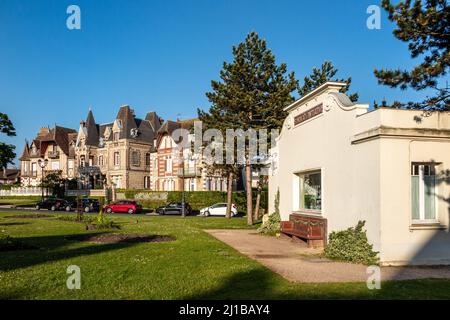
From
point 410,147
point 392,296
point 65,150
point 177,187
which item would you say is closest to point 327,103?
point 410,147

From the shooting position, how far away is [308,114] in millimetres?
16312

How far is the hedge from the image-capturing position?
43.3 meters

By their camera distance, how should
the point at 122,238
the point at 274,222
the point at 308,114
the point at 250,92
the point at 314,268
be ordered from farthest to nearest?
the point at 250,92, the point at 274,222, the point at 122,238, the point at 308,114, the point at 314,268

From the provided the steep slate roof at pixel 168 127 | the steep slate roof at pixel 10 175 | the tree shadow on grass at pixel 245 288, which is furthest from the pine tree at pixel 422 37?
the steep slate roof at pixel 10 175

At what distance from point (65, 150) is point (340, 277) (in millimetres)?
69616

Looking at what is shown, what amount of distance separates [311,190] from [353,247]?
485 centimetres

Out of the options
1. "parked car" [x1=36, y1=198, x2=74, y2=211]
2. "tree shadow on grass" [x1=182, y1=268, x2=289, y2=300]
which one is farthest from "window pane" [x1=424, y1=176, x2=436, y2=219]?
"parked car" [x1=36, y1=198, x2=74, y2=211]

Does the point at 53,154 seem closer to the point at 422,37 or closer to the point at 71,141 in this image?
the point at 71,141

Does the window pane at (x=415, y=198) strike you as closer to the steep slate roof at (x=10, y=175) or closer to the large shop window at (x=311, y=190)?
the large shop window at (x=311, y=190)

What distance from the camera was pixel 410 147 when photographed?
1174 cm

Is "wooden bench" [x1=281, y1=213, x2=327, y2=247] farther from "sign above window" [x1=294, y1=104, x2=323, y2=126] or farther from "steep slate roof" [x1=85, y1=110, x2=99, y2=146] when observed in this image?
"steep slate roof" [x1=85, y1=110, x2=99, y2=146]

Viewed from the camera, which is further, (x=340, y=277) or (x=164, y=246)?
(x=164, y=246)

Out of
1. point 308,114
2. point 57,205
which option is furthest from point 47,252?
point 57,205

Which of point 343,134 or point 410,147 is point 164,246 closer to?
point 343,134
